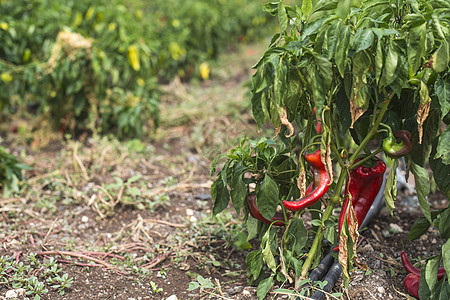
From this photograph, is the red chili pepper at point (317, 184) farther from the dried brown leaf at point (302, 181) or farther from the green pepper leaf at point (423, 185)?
the green pepper leaf at point (423, 185)

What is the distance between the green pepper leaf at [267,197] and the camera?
1680mm

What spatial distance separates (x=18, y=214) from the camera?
2.49 meters

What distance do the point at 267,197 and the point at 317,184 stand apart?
189mm

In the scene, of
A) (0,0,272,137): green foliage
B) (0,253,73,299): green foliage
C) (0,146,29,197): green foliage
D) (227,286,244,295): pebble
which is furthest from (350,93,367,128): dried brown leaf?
(0,0,272,137): green foliage

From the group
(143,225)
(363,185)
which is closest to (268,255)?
(363,185)

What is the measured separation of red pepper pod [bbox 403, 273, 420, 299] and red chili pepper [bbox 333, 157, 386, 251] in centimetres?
30

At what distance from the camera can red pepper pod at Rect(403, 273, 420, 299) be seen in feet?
5.86

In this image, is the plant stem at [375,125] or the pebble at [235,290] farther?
the pebble at [235,290]

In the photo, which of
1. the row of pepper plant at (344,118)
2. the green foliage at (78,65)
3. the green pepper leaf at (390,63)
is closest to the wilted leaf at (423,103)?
the row of pepper plant at (344,118)

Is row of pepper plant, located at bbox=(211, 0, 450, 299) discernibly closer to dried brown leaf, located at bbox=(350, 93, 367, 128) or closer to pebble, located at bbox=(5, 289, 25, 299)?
dried brown leaf, located at bbox=(350, 93, 367, 128)

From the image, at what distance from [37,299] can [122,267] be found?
0.41m

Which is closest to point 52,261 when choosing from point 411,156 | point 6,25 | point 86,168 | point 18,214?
point 18,214

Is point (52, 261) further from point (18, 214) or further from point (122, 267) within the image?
point (18, 214)

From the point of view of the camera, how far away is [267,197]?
1.68 metres
